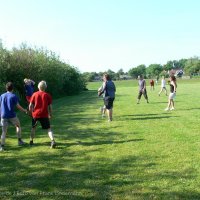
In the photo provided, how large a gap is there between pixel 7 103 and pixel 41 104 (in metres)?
0.91

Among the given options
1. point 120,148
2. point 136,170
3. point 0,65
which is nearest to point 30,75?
point 0,65

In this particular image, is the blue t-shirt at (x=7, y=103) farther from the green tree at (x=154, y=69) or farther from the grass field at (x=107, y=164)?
the green tree at (x=154, y=69)

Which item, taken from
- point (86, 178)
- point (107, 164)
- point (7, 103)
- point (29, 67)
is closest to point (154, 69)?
point (29, 67)

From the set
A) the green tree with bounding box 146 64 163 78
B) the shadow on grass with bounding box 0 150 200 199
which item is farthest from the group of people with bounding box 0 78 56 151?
the green tree with bounding box 146 64 163 78

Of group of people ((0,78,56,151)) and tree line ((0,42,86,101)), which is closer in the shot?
group of people ((0,78,56,151))

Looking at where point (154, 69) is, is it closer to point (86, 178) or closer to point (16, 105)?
point (16, 105)

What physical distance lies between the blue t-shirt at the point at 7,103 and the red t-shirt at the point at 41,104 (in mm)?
542

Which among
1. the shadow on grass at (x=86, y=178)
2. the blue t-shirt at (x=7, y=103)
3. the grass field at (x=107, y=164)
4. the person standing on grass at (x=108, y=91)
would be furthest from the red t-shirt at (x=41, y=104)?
the person standing on grass at (x=108, y=91)

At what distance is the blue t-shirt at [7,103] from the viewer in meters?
9.73

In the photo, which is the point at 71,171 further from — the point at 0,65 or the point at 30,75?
the point at 30,75

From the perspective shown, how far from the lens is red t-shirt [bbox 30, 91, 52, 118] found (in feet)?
32.5

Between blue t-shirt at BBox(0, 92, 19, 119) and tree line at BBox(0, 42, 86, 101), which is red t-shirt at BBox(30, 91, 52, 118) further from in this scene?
tree line at BBox(0, 42, 86, 101)

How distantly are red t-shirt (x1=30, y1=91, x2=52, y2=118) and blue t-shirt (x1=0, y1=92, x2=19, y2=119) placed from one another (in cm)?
54

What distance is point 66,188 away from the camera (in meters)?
6.31
